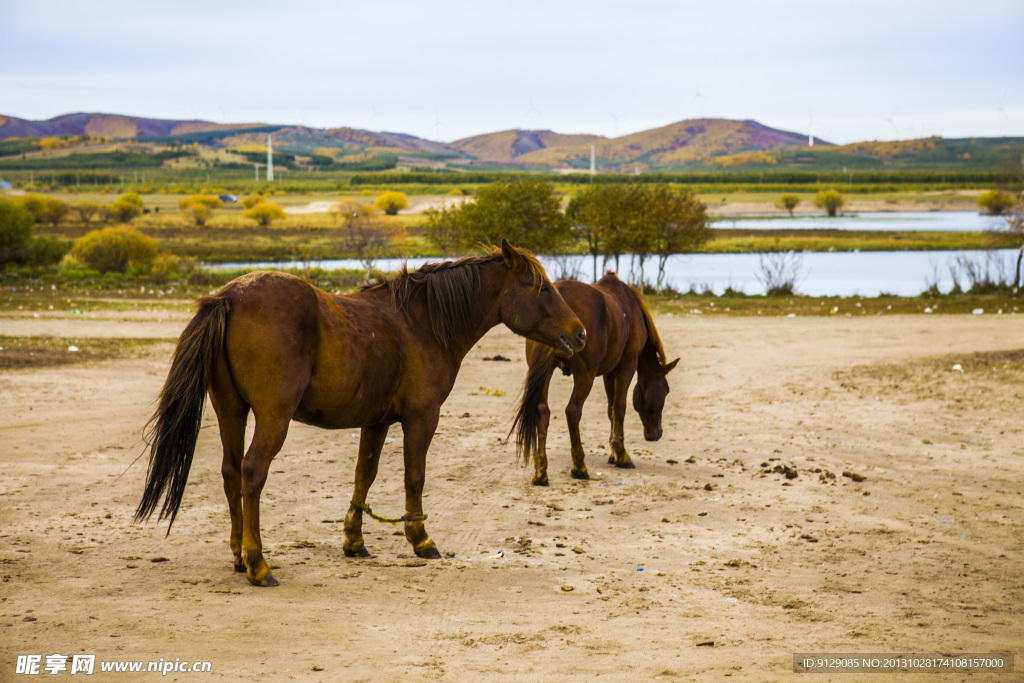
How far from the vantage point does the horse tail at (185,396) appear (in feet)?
15.7

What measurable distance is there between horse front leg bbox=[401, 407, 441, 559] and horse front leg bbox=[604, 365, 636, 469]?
3430mm

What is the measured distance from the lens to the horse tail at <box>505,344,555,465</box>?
8.01 m

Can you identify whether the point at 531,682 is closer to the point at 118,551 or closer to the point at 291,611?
the point at 291,611

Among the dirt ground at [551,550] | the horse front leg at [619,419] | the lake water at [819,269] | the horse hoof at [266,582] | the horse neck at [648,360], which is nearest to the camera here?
the dirt ground at [551,550]

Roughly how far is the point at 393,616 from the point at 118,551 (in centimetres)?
221

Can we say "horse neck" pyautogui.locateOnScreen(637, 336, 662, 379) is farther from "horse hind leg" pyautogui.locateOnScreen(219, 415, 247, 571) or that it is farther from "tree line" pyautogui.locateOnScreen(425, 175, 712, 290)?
"tree line" pyautogui.locateOnScreen(425, 175, 712, 290)

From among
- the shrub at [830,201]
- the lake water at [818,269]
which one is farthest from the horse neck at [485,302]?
the shrub at [830,201]

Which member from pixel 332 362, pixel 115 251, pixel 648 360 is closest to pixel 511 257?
pixel 332 362

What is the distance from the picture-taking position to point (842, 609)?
5.15 meters

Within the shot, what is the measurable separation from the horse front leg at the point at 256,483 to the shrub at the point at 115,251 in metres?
32.6

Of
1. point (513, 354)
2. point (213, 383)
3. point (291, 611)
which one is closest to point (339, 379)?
point (213, 383)

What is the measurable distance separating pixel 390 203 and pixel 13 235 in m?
55.9

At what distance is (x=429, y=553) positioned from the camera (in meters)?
5.89

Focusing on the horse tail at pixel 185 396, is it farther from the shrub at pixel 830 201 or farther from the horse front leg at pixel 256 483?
the shrub at pixel 830 201
